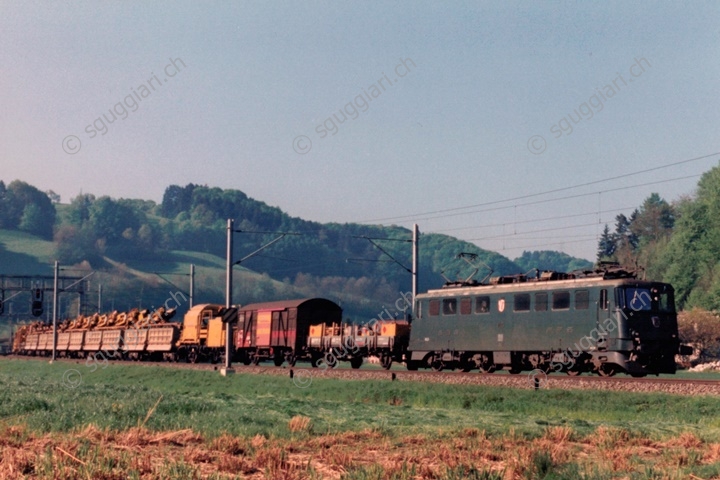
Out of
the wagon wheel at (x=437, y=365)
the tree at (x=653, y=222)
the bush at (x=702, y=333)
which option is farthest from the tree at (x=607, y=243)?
the wagon wheel at (x=437, y=365)

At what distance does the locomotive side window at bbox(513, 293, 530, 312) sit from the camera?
37406 mm

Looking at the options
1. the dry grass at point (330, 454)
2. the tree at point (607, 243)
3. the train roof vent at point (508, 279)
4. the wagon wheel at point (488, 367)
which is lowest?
the dry grass at point (330, 454)

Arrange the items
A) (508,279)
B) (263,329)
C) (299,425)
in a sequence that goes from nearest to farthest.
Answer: (299,425), (508,279), (263,329)

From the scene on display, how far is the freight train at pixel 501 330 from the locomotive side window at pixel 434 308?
0.15 feet

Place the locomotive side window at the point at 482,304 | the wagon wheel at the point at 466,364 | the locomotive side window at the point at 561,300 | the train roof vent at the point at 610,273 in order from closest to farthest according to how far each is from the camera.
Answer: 1. the train roof vent at the point at 610,273
2. the locomotive side window at the point at 561,300
3. the locomotive side window at the point at 482,304
4. the wagon wheel at the point at 466,364

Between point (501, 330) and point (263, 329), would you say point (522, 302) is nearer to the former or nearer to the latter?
point (501, 330)

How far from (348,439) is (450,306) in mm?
25238

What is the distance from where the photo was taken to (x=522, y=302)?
123 feet

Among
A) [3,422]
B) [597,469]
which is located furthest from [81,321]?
[597,469]

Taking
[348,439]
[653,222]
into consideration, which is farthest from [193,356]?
[653,222]

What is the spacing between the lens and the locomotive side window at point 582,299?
34.9 metres

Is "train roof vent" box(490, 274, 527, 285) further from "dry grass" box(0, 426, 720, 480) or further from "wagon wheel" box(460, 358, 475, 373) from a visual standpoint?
"dry grass" box(0, 426, 720, 480)

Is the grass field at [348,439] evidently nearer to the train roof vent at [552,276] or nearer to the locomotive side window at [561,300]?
the locomotive side window at [561,300]

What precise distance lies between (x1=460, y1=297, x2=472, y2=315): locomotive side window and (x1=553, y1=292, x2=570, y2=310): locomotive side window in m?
5.10
